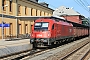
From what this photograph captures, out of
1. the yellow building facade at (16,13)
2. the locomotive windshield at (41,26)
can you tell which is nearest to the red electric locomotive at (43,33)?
the locomotive windshield at (41,26)

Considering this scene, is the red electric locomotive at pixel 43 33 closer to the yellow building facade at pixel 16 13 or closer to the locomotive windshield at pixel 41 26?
the locomotive windshield at pixel 41 26

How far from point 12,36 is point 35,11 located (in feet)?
49.8

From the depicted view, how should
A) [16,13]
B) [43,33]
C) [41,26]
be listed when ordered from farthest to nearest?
[16,13], [41,26], [43,33]

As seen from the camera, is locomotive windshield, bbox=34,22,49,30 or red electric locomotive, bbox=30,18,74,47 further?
locomotive windshield, bbox=34,22,49,30

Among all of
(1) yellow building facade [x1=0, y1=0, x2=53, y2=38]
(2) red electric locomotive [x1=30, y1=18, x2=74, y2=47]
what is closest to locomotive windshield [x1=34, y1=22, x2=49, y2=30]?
(2) red electric locomotive [x1=30, y1=18, x2=74, y2=47]

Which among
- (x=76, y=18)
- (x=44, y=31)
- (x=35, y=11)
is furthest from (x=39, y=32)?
(x=76, y=18)

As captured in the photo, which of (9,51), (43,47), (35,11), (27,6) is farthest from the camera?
(35,11)

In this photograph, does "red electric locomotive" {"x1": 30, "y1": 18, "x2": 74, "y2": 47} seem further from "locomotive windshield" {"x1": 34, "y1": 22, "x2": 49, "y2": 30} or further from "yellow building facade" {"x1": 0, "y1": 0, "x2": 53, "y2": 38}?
"yellow building facade" {"x1": 0, "y1": 0, "x2": 53, "y2": 38}

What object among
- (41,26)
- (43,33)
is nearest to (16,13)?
(41,26)

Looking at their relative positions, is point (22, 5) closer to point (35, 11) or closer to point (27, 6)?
point (27, 6)

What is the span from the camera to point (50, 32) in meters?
22.7

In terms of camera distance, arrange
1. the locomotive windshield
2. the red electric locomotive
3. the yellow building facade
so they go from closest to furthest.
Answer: the red electric locomotive < the locomotive windshield < the yellow building facade

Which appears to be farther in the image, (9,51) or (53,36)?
(53,36)

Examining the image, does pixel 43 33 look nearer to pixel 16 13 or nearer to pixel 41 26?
pixel 41 26
